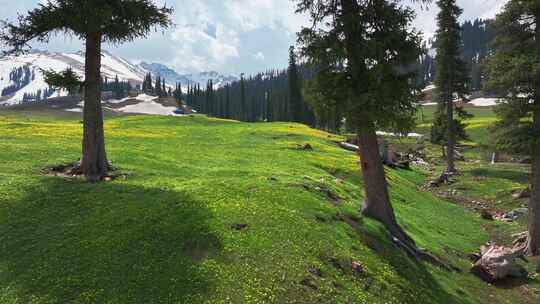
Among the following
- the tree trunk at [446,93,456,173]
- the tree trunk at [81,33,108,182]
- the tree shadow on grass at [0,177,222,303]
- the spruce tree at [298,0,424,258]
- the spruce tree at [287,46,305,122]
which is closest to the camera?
the tree shadow on grass at [0,177,222,303]

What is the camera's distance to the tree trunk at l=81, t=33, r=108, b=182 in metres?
20.0

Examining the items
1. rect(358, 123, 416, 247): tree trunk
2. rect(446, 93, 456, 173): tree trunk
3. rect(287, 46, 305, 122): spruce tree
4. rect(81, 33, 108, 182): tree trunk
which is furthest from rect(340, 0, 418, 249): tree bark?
rect(287, 46, 305, 122): spruce tree

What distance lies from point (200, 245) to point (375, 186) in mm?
9281

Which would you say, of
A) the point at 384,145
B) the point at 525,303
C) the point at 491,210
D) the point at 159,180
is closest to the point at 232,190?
the point at 159,180

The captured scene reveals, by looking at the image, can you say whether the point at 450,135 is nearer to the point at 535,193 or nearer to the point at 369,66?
the point at 535,193

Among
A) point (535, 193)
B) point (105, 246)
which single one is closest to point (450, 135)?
point (535, 193)

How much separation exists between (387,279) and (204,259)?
248 inches

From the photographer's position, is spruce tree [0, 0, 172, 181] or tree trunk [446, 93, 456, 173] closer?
spruce tree [0, 0, 172, 181]

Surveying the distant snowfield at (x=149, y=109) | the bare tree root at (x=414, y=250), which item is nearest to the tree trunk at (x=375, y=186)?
the bare tree root at (x=414, y=250)

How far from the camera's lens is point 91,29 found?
18.4 m

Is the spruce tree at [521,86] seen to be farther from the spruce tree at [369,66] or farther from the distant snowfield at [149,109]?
the distant snowfield at [149,109]

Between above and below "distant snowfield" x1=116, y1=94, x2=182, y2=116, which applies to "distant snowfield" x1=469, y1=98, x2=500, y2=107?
above

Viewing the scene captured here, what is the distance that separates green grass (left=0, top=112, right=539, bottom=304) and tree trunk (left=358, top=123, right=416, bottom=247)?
2.96 feet

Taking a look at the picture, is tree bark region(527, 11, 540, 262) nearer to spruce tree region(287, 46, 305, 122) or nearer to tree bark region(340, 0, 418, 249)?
tree bark region(340, 0, 418, 249)
